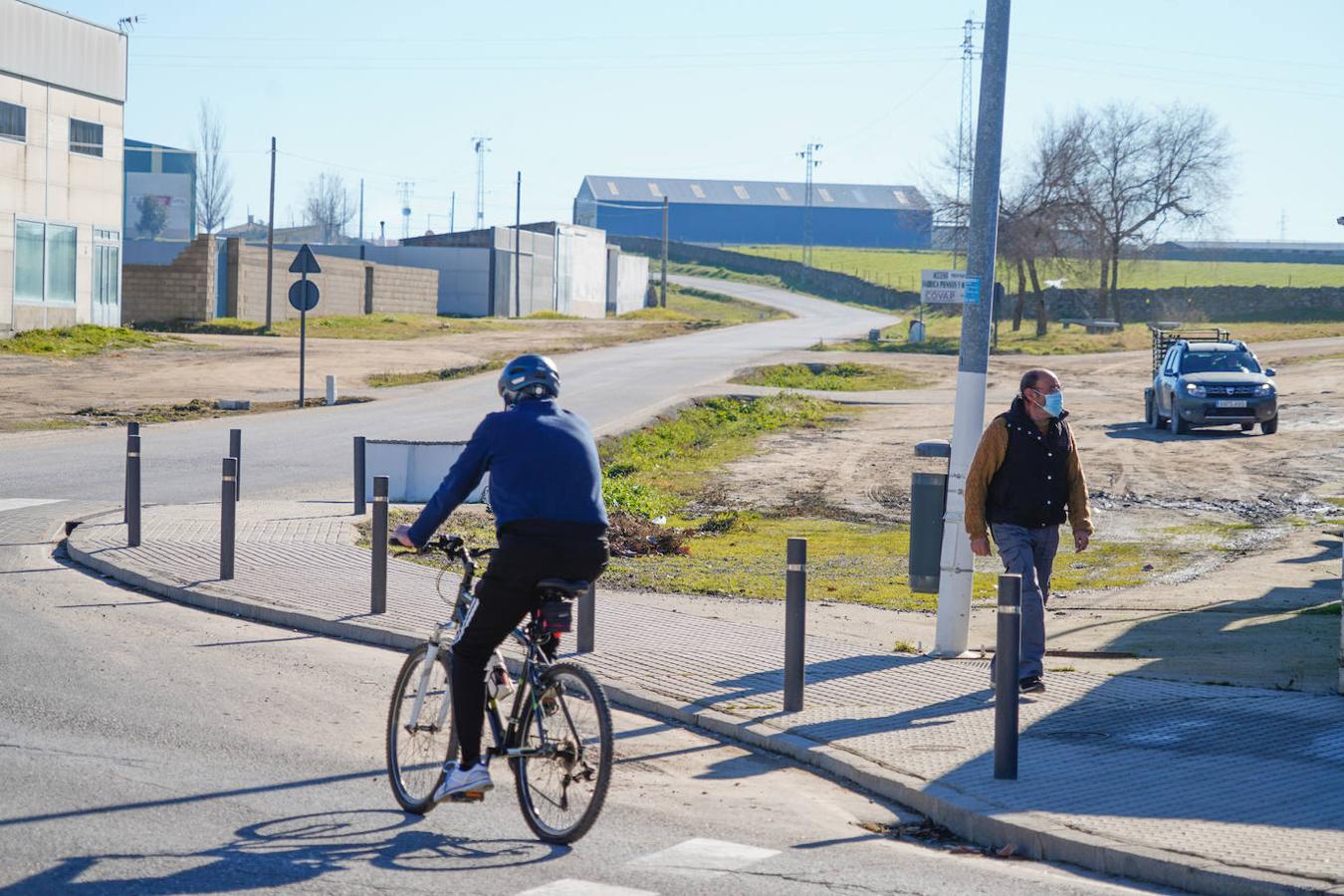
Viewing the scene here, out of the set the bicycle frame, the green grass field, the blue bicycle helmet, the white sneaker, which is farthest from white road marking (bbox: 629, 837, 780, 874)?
the green grass field

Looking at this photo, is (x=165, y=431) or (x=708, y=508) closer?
(x=708, y=508)

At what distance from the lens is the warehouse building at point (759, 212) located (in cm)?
15662

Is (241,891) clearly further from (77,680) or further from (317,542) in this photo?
(317,542)

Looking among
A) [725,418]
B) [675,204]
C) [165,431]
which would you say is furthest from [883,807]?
[675,204]

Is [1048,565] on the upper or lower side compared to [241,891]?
upper

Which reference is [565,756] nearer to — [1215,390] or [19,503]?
[19,503]

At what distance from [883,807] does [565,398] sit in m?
30.0

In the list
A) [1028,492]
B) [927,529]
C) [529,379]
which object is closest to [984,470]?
[1028,492]

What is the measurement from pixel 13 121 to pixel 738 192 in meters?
121

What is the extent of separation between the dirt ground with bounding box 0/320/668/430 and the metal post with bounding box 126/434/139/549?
14.8 metres

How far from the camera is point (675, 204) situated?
15750 cm

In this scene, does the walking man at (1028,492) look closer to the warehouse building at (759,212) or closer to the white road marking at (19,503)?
the white road marking at (19,503)

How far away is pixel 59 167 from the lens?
1777 inches

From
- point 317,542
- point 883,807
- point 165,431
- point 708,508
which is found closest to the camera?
point 883,807
